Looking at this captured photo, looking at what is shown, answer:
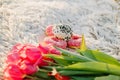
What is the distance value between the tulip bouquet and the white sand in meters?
0.31

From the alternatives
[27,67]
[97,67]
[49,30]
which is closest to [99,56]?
[97,67]

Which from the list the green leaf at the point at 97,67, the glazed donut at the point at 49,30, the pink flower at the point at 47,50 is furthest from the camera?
the glazed donut at the point at 49,30

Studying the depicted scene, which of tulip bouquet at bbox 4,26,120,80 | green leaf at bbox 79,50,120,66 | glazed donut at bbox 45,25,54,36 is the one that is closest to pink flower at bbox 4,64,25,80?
tulip bouquet at bbox 4,26,120,80

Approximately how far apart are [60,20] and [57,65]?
77cm

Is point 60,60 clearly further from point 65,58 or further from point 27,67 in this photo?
point 27,67

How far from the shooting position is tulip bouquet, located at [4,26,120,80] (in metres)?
1.37

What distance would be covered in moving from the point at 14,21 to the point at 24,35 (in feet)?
0.52

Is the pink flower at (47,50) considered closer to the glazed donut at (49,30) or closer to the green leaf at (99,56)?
the green leaf at (99,56)

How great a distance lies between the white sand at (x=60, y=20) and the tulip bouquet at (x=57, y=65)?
312 mm

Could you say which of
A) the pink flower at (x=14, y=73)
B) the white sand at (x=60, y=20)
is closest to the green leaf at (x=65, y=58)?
the pink flower at (x=14, y=73)

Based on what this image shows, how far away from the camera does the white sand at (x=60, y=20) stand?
196 centimetres

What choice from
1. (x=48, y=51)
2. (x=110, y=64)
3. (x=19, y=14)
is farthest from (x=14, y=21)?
(x=110, y=64)

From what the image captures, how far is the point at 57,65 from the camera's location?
1449 millimetres

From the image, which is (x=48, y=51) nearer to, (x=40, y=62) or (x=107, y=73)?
(x=40, y=62)
